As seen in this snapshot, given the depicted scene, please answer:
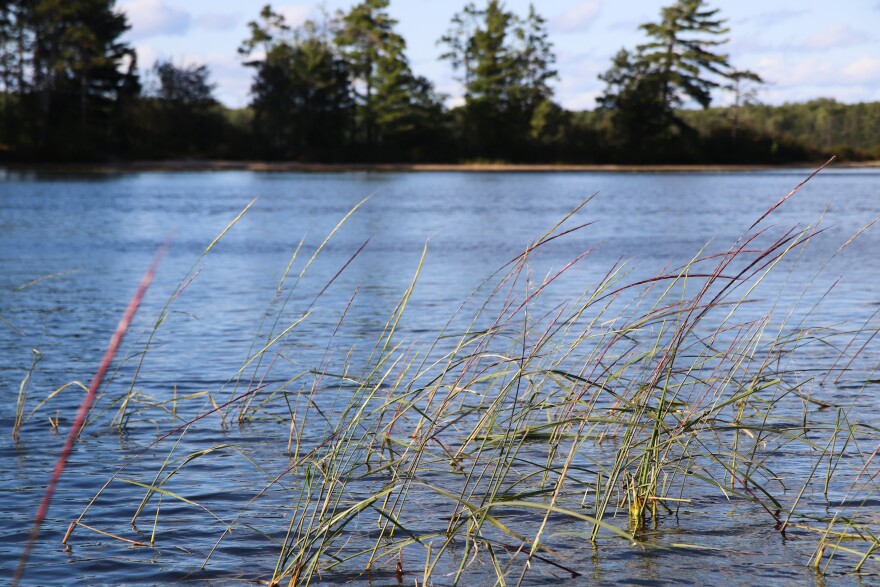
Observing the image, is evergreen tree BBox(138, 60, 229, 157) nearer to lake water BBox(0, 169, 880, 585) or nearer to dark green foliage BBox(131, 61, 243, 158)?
dark green foliage BBox(131, 61, 243, 158)

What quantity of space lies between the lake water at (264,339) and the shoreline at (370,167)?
89.5ft

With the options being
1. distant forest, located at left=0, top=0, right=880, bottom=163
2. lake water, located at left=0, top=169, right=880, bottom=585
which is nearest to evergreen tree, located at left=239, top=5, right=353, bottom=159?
distant forest, located at left=0, top=0, right=880, bottom=163

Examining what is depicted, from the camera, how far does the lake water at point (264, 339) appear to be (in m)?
4.39

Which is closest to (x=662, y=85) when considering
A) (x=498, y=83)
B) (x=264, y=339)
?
(x=498, y=83)

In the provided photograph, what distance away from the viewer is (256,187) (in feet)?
147

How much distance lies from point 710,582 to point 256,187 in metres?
42.1

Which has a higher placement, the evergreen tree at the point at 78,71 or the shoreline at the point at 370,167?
the evergreen tree at the point at 78,71

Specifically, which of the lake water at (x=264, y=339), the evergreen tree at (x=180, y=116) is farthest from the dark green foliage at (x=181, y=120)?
the lake water at (x=264, y=339)

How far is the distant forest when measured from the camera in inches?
2420

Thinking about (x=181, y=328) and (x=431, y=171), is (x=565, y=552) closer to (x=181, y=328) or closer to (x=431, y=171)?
(x=181, y=328)

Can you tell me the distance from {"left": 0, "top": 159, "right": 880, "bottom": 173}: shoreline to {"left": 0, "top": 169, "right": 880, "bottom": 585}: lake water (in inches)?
1074

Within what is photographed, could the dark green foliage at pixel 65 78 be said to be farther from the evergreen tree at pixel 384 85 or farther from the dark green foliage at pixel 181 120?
the evergreen tree at pixel 384 85

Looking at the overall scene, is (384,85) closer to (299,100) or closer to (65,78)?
(299,100)

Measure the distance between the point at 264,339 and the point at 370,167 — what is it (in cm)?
5505
